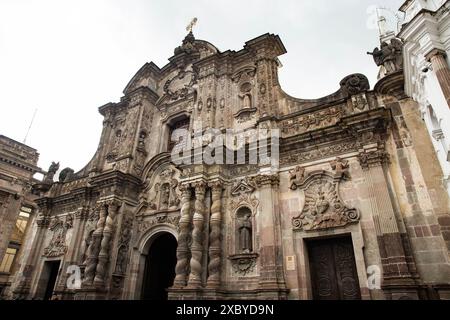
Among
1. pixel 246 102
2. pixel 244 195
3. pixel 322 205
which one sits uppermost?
pixel 246 102

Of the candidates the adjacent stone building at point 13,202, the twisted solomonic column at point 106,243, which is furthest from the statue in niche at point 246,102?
the adjacent stone building at point 13,202

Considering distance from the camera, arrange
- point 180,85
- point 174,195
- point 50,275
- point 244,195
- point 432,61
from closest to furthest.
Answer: point 432,61, point 244,195, point 174,195, point 50,275, point 180,85

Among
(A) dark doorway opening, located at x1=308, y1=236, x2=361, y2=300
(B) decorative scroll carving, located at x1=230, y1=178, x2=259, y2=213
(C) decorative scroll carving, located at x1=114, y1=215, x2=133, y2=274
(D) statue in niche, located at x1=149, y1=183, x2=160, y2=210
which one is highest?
(D) statue in niche, located at x1=149, y1=183, x2=160, y2=210

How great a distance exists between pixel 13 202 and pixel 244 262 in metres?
18.7

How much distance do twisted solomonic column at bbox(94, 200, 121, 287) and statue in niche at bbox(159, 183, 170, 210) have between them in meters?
1.87

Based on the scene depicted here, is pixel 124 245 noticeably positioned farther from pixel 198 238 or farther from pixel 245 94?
pixel 245 94

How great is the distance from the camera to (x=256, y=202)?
9.65 m

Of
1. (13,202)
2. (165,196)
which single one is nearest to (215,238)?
(165,196)

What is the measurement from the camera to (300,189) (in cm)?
908

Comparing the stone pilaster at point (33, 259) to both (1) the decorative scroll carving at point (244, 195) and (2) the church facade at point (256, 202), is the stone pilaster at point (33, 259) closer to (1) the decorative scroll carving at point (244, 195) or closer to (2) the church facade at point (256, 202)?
(2) the church facade at point (256, 202)

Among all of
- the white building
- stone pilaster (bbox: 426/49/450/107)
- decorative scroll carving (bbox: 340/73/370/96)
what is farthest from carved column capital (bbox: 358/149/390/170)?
stone pilaster (bbox: 426/49/450/107)

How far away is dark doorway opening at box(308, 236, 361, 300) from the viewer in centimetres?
759

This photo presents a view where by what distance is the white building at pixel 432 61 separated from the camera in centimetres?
A: 599

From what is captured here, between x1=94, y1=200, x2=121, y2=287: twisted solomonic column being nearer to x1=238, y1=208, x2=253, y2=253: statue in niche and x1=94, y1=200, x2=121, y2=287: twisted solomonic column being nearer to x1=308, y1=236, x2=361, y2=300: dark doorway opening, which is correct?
x1=238, y1=208, x2=253, y2=253: statue in niche
